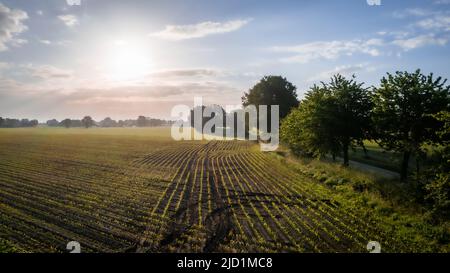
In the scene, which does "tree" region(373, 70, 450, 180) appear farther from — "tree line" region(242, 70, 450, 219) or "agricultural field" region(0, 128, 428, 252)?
"agricultural field" region(0, 128, 428, 252)

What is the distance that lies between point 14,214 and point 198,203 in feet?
33.1

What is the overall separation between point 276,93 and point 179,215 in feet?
199

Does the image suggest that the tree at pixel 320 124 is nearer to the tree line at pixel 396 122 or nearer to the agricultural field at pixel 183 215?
the tree line at pixel 396 122

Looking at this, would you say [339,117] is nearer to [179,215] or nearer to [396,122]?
[396,122]

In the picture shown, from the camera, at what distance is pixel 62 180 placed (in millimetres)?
28625

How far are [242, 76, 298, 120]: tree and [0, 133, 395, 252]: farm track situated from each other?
147 ft

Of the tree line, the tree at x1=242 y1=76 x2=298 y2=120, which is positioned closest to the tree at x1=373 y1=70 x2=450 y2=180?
the tree line

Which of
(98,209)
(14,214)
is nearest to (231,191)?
(98,209)

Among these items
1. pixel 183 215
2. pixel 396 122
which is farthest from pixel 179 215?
pixel 396 122

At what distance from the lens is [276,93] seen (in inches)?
2958

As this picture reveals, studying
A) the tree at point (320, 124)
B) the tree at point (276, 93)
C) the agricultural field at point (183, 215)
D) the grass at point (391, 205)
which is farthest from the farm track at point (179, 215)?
the tree at point (276, 93)

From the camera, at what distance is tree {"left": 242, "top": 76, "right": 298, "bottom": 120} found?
242 ft

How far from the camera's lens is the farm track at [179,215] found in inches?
539
